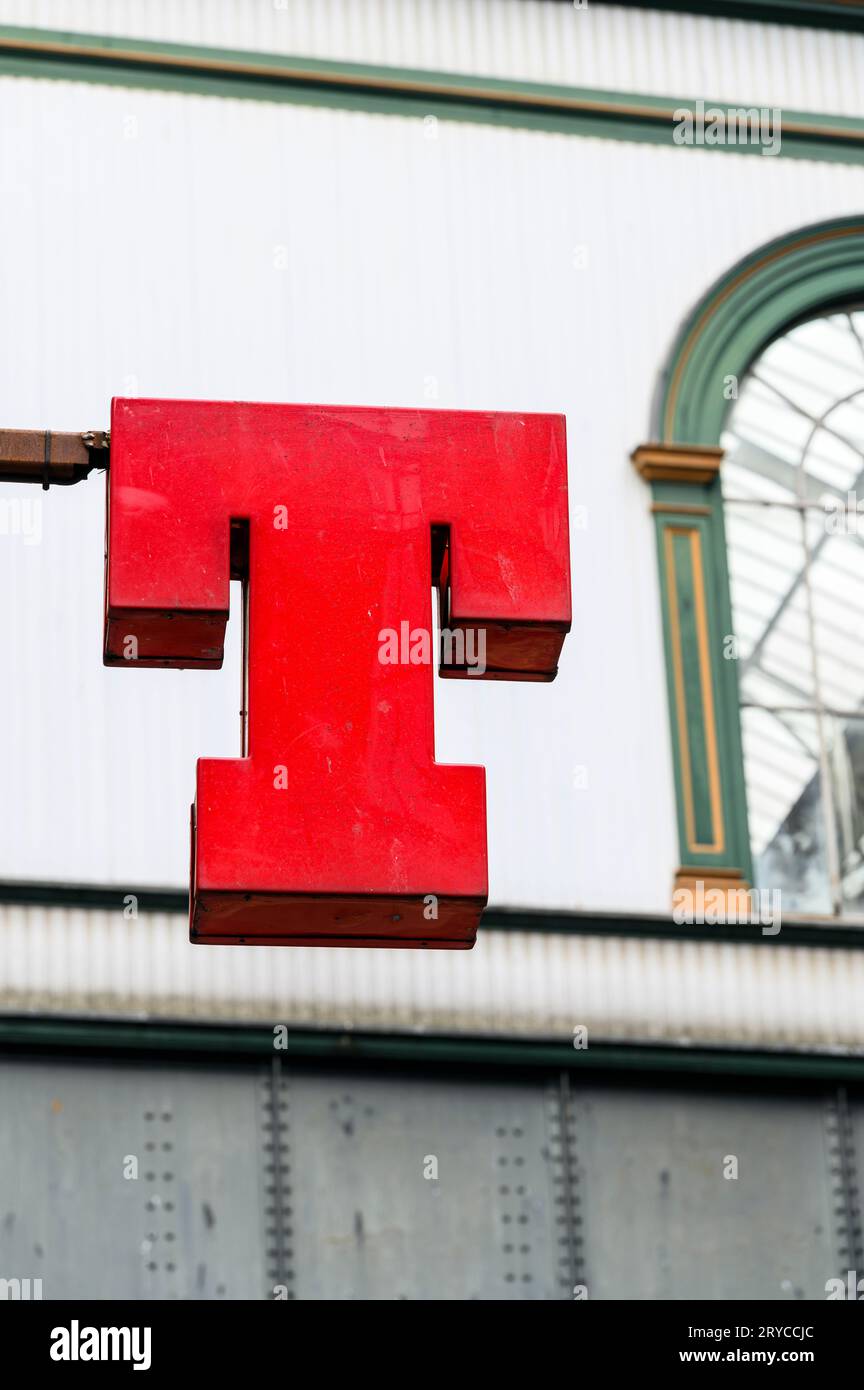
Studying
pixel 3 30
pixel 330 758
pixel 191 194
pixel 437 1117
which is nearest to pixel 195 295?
pixel 191 194

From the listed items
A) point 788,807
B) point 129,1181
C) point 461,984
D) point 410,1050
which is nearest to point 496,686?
point 461,984

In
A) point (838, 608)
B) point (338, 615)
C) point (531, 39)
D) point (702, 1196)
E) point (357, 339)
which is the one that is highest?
point (531, 39)

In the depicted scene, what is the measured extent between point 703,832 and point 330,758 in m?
5.16

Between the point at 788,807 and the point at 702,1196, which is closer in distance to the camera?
the point at 702,1196

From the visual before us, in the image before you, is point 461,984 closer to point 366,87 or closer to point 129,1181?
point 129,1181

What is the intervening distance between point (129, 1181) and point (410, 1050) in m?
1.22

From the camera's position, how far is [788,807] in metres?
13.0

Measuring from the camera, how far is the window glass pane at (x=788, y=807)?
12.8 m

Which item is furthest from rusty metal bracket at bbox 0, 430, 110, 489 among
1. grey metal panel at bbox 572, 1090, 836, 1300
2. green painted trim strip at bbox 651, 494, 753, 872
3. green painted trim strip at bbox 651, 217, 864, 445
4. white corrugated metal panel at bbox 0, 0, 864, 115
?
white corrugated metal panel at bbox 0, 0, 864, 115

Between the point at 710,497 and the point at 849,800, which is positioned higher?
the point at 710,497

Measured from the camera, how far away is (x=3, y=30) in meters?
13.4

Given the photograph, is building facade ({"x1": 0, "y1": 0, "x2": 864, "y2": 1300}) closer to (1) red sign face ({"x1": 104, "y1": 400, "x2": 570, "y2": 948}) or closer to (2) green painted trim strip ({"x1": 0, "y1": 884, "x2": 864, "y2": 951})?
(2) green painted trim strip ({"x1": 0, "y1": 884, "x2": 864, "y2": 951})

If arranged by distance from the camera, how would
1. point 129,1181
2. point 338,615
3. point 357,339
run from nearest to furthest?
point 338,615
point 129,1181
point 357,339

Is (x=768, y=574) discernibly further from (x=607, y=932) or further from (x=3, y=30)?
(x=3, y=30)
